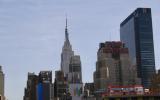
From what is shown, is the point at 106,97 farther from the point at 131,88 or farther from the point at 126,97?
the point at 131,88

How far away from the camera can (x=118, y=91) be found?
186 metres

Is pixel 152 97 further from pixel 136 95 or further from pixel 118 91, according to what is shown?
pixel 118 91

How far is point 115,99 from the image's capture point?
551ft

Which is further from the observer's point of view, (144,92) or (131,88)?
(131,88)

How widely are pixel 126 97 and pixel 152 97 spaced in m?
10.6

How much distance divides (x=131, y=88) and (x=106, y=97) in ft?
79.3

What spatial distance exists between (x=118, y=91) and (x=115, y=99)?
18654 mm

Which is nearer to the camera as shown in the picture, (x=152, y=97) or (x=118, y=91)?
(x=152, y=97)

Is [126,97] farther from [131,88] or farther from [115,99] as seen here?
[131,88]

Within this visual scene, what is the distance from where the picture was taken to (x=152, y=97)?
165625 mm

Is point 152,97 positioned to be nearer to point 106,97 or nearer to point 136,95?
point 136,95

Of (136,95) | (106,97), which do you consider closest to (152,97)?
(136,95)

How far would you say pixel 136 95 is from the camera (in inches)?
6639

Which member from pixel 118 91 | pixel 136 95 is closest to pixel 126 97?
pixel 136 95
